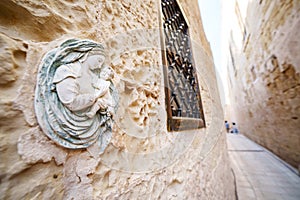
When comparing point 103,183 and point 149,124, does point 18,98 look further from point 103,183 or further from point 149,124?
point 149,124

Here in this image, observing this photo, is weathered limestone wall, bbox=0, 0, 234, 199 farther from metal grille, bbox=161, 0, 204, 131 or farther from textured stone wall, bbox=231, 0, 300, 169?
textured stone wall, bbox=231, 0, 300, 169

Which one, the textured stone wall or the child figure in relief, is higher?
the textured stone wall

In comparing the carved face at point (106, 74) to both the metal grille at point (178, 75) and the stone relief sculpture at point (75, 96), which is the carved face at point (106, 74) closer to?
the stone relief sculpture at point (75, 96)

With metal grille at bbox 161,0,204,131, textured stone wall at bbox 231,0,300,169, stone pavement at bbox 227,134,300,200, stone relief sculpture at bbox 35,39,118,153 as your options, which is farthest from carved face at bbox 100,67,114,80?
stone pavement at bbox 227,134,300,200

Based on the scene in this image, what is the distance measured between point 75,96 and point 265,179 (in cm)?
323

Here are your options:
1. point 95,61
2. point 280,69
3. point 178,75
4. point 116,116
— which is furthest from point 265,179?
point 95,61

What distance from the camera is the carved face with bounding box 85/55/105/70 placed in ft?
1.07

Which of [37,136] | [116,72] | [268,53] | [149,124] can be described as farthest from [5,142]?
[268,53]

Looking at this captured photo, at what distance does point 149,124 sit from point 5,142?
428 millimetres

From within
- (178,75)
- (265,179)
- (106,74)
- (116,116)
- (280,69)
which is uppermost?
(280,69)

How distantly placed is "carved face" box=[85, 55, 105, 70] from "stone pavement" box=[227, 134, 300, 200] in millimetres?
2589

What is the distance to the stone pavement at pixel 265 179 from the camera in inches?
72.6

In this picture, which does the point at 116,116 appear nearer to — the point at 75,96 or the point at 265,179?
the point at 75,96

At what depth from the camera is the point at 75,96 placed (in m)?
0.27
